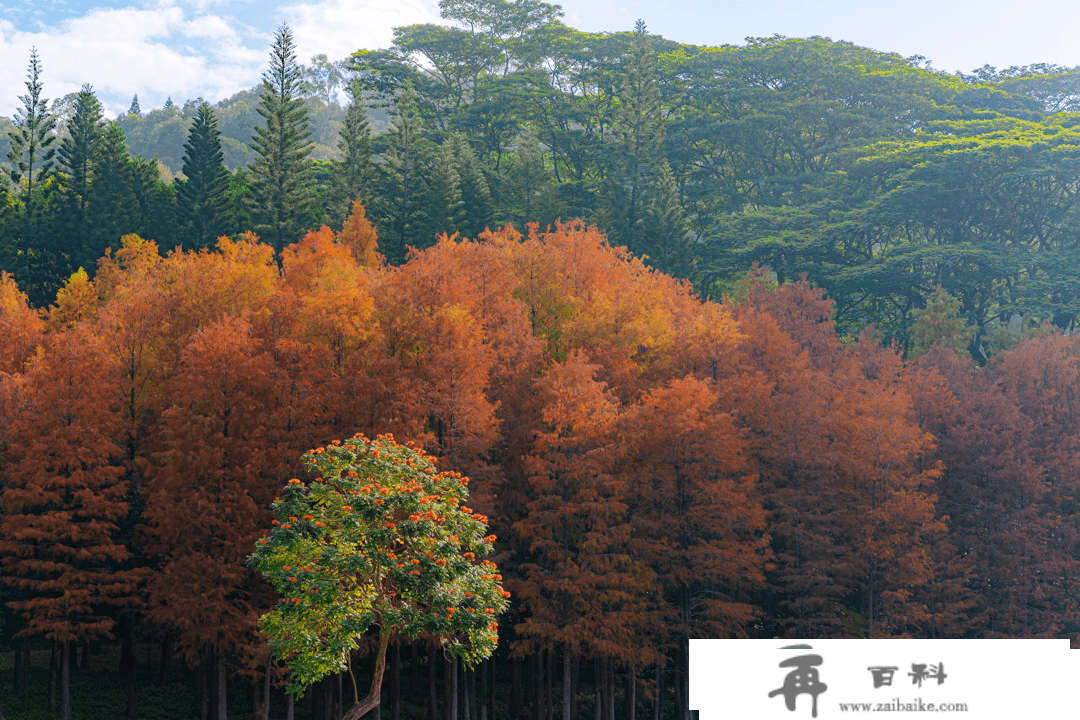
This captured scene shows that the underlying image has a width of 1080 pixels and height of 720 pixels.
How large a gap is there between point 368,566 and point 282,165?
37767mm

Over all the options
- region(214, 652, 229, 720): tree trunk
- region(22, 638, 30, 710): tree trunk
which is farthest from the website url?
region(22, 638, 30, 710): tree trunk

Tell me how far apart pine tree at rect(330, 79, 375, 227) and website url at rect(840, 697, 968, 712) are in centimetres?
4051

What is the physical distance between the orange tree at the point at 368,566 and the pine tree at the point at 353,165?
34656mm

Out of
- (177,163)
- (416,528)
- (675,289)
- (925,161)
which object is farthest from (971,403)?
(177,163)

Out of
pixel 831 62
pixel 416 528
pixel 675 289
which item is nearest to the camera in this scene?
pixel 416 528

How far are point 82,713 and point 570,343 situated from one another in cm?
2052

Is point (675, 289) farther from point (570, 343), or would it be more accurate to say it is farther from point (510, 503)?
point (510, 503)

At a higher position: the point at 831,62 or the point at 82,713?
the point at 831,62

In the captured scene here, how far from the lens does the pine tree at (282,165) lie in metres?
49.7

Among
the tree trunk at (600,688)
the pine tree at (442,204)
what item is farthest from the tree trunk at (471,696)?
the pine tree at (442,204)

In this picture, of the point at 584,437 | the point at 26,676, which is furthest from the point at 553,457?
the point at 26,676

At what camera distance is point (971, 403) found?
33625 mm

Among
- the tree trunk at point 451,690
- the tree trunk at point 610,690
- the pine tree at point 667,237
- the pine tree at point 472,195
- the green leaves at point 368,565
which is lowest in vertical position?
the tree trunk at point 610,690

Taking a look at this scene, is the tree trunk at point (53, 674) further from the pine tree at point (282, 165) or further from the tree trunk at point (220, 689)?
the pine tree at point (282, 165)
